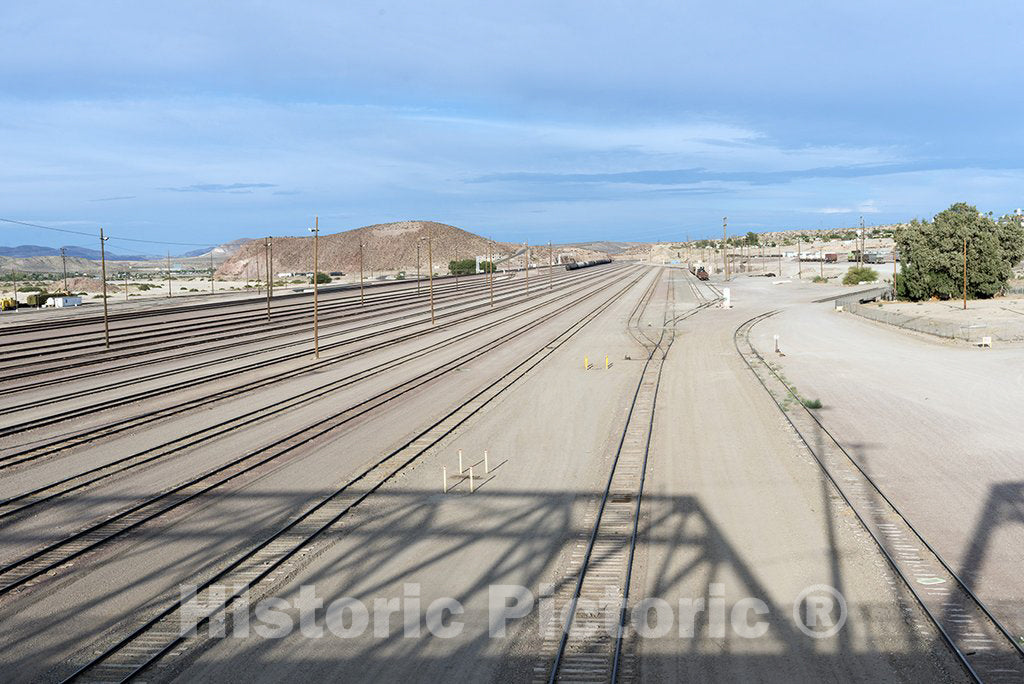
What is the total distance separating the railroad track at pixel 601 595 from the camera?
10.2 m

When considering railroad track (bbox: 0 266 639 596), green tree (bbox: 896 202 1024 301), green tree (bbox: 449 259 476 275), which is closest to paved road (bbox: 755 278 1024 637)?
railroad track (bbox: 0 266 639 596)

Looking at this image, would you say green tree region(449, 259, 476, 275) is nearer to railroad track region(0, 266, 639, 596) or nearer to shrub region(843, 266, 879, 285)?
shrub region(843, 266, 879, 285)

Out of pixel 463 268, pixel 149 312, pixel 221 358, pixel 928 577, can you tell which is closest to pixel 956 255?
pixel 221 358

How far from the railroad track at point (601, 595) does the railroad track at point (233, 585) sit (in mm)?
4467

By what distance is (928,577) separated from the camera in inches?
508

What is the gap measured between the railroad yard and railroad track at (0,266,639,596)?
9cm

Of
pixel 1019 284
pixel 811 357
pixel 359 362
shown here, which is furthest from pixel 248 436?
pixel 1019 284

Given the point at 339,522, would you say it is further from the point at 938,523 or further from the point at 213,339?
the point at 213,339

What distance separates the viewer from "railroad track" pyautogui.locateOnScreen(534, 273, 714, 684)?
1020 centimetres

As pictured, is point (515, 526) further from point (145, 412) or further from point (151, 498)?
point (145, 412)

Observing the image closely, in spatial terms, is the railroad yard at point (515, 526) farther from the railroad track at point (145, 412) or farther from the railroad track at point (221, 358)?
the railroad track at point (221, 358)

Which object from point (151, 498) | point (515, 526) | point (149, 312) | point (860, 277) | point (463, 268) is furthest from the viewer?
point (463, 268)

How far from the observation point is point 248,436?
23.6 metres

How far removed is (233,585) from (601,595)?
5585mm
